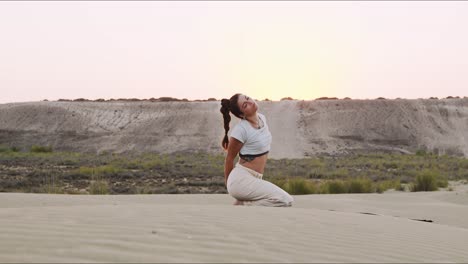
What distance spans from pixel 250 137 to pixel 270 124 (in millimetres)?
49559

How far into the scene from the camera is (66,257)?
128 inches

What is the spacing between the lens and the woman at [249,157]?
697cm

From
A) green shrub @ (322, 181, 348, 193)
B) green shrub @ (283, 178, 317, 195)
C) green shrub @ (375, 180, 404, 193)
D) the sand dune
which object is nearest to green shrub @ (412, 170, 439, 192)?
green shrub @ (375, 180, 404, 193)

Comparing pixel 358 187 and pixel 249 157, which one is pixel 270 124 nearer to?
pixel 358 187

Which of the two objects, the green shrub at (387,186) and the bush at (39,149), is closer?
the green shrub at (387,186)

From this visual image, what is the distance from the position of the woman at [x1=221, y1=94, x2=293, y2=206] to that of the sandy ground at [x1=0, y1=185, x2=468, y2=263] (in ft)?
2.34

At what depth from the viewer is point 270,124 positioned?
185 feet

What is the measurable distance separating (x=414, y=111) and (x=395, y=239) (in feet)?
183

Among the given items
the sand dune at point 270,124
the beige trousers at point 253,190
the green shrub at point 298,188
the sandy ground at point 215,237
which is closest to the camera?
the sandy ground at point 215,237

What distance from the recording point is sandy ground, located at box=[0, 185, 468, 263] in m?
3.44

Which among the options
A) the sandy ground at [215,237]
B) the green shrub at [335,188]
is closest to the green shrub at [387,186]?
the green shrub at [335,188]

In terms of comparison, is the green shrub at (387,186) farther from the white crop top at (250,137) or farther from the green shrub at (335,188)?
the white crop top at (250,137)

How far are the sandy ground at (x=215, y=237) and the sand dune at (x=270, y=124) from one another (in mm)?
40388

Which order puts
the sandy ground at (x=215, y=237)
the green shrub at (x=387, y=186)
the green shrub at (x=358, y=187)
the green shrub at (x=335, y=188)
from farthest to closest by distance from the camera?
1. the green shrub at (x=387, y=186)
2. the green shrub at (x=358, y=187)
3. the green shrub at (x=335, y=188)
4. the sandy ground at (x=215, y=237)
